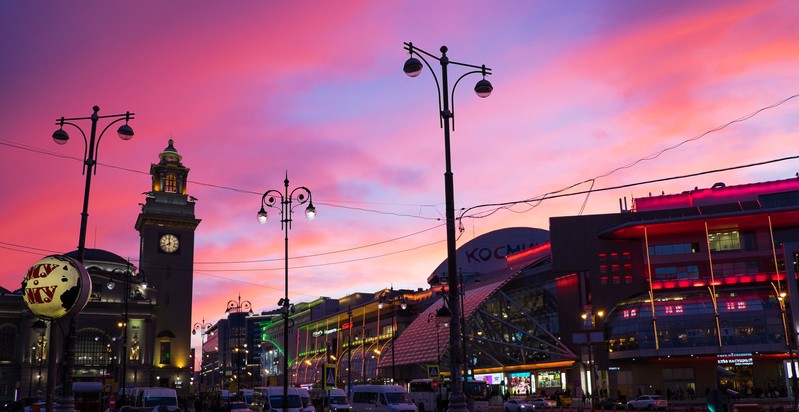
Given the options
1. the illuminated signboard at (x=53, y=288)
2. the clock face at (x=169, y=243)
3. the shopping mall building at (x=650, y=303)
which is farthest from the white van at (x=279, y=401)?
the clock face at (x=169, y=243)

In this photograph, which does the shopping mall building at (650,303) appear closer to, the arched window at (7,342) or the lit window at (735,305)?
the lit window at (735,305)

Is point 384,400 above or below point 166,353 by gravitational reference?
below

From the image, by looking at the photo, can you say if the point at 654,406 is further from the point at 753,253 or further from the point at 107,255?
the point at 107,255

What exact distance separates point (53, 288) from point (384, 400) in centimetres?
3586

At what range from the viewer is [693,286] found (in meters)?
84.2

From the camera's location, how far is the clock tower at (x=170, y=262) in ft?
377

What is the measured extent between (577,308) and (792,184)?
28.6 metres

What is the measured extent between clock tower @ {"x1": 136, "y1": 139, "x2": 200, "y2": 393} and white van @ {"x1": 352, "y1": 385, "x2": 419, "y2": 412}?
6976 cm

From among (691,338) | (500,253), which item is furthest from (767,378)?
(500,253)

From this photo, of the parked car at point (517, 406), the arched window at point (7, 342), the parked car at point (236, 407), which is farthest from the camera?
the arched window at point (7, 342)

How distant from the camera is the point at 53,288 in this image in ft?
51.2

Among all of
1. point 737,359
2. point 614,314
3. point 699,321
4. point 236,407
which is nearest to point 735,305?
point 699,321

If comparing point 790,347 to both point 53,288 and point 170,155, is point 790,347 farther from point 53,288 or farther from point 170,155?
point 170,155

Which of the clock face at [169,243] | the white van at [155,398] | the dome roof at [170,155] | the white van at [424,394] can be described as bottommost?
the white van at [424,394]
